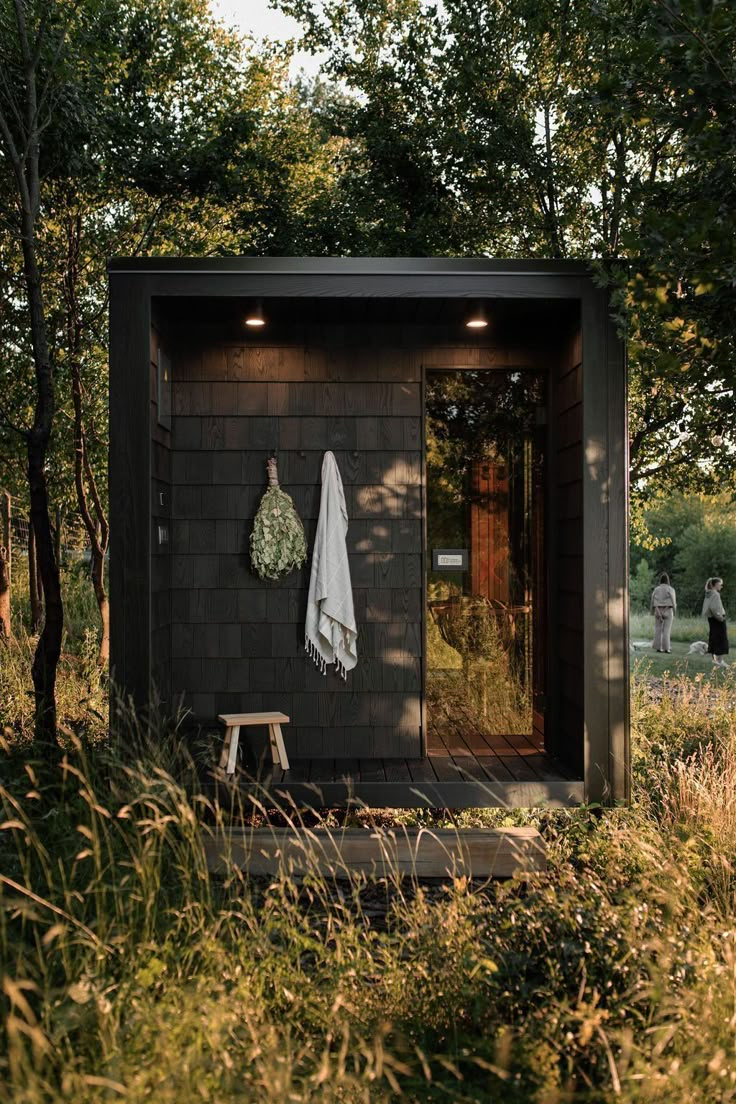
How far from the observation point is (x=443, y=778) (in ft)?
15.0

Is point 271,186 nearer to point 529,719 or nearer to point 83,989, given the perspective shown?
point 529,719

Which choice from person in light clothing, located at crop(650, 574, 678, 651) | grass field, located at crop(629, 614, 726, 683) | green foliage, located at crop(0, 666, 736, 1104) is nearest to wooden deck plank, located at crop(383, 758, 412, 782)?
green foliage, located at crop(0, 666, 736, 1104)

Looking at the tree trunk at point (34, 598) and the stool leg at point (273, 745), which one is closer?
the stool leg at point (273, 745)

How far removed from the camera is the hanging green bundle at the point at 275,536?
5062 millimetres

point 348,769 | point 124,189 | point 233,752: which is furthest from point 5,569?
point 348,769

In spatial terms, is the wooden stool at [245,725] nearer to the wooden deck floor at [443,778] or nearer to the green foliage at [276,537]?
the wooden deck floor at [443,778]

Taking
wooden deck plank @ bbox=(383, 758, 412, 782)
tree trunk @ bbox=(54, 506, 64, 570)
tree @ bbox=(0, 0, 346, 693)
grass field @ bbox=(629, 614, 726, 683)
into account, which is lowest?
grass field @ bbox=(629, 614, 726, 683)

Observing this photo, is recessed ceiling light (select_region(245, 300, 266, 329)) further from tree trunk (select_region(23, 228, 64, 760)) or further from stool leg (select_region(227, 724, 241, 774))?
stool leg (select_region(227, 724, 241, 774))

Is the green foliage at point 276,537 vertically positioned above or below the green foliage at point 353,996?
above

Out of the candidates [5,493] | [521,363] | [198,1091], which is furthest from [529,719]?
[5,493]

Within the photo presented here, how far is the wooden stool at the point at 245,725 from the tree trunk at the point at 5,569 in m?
4.58

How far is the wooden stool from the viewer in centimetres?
459

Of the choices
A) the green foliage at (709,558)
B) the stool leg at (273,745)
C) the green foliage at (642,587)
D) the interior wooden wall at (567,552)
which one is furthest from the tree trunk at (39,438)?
the green foliage at (642,587)

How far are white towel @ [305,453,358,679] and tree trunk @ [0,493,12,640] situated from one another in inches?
180
